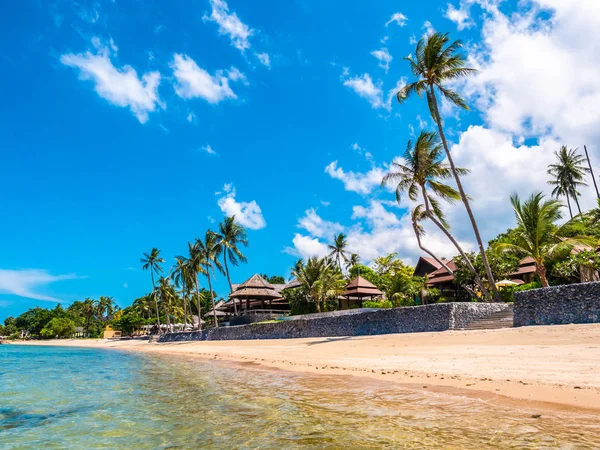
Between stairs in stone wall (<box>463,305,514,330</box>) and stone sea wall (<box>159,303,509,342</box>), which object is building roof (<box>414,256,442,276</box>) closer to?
stone sea wall (<box>159,303,509,342</box>)

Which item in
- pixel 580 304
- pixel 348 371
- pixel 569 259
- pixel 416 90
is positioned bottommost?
pixel 348 371

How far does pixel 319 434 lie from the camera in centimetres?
455

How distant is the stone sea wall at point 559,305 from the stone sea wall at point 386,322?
2500 mm

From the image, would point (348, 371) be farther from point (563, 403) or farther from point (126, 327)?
point (126, 327)

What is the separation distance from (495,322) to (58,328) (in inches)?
3327

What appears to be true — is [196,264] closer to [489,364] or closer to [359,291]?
[359,291]

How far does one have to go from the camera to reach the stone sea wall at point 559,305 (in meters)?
12.3

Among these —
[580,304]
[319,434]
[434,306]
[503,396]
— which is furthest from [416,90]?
[319,434]

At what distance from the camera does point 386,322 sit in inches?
751

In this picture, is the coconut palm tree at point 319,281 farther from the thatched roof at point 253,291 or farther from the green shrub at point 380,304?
the thatched roof at point 253,291

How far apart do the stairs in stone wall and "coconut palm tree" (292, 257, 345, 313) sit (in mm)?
18738

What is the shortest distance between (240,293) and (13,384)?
26.9m

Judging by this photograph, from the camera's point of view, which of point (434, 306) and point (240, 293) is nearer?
point (434, 306)

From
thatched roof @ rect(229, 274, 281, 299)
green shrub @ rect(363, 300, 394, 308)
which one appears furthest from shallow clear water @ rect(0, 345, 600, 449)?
thatched roof @ rect(229, 274, 281, 299)
